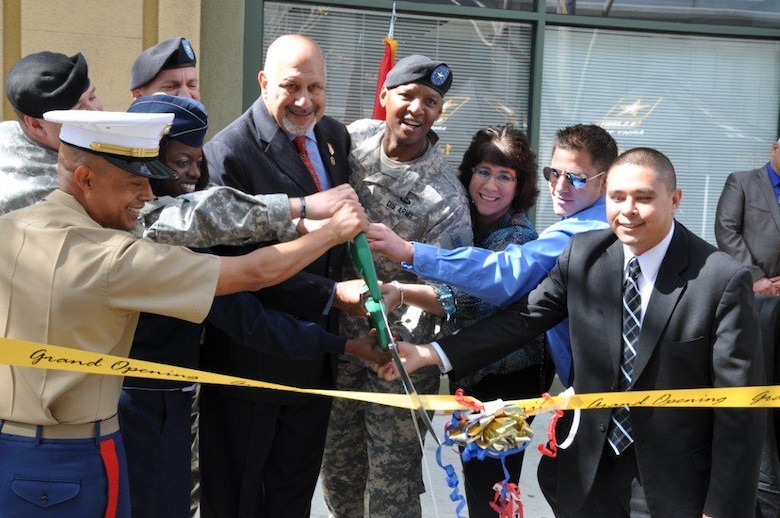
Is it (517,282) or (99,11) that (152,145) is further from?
(99,11)

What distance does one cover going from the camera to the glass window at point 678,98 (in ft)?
26.3

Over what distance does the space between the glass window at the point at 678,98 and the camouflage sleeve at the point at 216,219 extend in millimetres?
4786

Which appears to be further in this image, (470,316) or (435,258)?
(470,316)

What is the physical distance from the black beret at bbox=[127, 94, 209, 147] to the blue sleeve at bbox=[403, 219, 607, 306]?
0.95 metres

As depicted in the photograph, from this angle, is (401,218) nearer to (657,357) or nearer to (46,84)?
(657,357)

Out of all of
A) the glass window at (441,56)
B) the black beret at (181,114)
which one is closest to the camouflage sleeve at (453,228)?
the black beret at (181,114)

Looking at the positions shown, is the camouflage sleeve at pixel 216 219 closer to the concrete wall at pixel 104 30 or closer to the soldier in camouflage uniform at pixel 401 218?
the soldier in camouflage uniform at pixel 401 218

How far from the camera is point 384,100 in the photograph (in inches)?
173

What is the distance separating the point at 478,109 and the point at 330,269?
4.06 metres

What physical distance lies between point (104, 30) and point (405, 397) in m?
3.83

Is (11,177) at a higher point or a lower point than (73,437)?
higher

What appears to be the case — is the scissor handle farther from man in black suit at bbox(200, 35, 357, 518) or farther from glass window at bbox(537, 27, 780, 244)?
glass window at bbox(537, 27, 780, 244)

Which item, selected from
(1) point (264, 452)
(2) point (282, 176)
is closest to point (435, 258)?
(2) point (282, 176)

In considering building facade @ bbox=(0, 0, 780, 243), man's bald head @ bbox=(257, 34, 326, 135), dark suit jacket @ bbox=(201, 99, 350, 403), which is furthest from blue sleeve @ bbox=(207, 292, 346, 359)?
building facade @ bbox=(0, 0, 780, 243)
